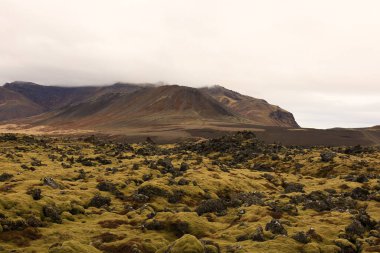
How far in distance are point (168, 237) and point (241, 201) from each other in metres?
19.1

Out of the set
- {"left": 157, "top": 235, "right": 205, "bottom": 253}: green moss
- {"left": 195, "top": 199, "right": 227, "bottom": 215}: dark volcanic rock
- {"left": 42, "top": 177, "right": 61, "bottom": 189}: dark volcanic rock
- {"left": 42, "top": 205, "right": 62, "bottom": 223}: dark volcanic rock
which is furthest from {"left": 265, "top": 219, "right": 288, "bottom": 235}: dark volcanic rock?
{"left": 42, "top": 177, "right": 61, "bottom": 189}: dark volcanic rock

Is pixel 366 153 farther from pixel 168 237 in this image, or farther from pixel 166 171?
pixel 168 237

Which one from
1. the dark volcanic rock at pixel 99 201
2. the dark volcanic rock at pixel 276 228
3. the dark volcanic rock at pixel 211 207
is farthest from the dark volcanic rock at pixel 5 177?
the dark volcanic rock at pixel 276 228

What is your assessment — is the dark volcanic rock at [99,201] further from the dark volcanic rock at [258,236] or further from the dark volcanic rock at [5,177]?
the dark volcanic rock at [258,236]

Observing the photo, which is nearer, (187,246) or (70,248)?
(70,248)

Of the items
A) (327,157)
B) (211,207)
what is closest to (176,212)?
(211,207)

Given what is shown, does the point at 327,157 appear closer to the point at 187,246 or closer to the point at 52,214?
the point at 52,214

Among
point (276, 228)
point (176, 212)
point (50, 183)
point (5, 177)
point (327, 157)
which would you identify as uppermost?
point (327, 157)

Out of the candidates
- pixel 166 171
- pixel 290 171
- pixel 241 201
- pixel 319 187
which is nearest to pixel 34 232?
pixel 241 201

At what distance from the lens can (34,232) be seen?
33344 mm

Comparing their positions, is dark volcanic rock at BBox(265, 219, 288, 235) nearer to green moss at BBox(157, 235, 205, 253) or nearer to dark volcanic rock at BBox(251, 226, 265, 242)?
dark volcanic rock at BBox(251, 226, 265, 242)

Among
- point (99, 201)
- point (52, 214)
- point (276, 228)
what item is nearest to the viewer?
point (276, 228)

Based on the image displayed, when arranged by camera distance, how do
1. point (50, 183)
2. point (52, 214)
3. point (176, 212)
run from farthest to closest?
point (50, 183), point (176, 212), point (52, 214)

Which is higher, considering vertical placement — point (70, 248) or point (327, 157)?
point (327, 157)
